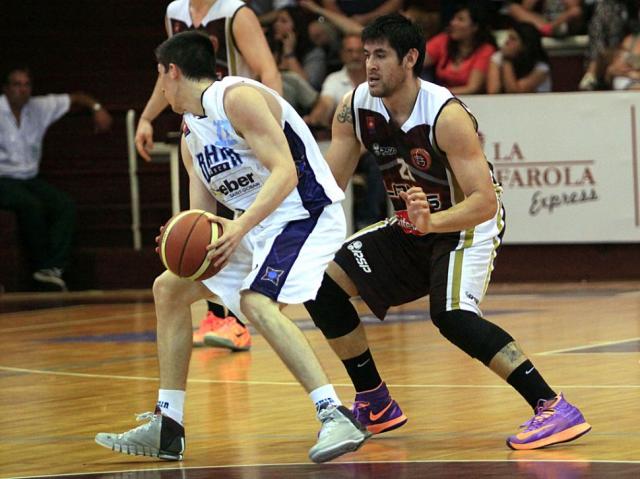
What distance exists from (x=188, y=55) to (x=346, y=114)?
690 mm

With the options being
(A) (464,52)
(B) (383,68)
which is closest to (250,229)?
(B) (383,68)

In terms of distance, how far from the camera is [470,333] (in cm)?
550

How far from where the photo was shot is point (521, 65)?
41.9ft

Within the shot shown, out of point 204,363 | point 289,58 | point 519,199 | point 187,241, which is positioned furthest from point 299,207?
point 289,58

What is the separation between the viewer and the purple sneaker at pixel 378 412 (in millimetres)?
5848

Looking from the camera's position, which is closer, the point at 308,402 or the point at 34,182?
the point at 308,402

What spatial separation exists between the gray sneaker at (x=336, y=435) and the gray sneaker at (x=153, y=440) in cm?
52

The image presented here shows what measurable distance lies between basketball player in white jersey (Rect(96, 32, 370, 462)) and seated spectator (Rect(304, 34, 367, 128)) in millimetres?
7010

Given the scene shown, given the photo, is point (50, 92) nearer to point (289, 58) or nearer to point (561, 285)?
point (289, 58)

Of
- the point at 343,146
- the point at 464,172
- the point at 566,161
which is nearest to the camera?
the point at 464,172

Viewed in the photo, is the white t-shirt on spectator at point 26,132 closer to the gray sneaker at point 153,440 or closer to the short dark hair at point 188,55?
the short dark hair at point 188,55

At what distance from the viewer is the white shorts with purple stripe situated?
17.6 ft

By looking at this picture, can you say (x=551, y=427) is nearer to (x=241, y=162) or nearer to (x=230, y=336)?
(x=241, y=162)

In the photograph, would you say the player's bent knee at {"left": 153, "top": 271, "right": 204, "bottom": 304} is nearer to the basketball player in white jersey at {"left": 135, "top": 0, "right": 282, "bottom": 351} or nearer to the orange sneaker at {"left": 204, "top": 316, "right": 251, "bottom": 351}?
the basketball player in white jersey at {"left": 135, "top": 0, "right": 282, "bottom": 351}
